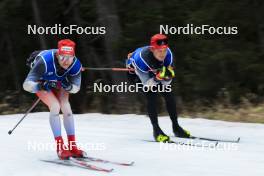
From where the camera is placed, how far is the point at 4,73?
61.9ft

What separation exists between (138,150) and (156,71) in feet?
3.92

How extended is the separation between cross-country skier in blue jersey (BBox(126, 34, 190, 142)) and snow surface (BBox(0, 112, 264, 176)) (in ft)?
1.35

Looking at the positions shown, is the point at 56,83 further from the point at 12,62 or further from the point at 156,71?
the point at 12,62

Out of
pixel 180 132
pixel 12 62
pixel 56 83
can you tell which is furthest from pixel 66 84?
pixel 12 62

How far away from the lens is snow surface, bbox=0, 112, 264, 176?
6000 millimetres

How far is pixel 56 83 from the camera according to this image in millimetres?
6426

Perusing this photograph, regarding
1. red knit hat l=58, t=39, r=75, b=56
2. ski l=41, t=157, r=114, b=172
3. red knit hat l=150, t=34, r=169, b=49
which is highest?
red knit hat l=150, t=34, r=169, b=49

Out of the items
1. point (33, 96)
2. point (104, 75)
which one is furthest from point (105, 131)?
point (33, 96)

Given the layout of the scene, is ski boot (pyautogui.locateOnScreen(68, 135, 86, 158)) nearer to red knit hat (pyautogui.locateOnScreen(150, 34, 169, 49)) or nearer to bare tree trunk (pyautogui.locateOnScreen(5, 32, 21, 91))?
red knit hat (pyautogui.locateOnScreen(150, 34, 169, 49))

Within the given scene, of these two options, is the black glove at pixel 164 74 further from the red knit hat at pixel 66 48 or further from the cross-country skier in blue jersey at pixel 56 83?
the red knit hat at pixel 66 48

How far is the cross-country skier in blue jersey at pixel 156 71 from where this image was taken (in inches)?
297

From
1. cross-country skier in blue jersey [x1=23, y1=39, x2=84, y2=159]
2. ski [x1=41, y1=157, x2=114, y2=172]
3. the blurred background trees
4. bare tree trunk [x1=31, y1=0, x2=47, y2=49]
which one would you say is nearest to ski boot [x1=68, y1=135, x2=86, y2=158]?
cross-country skier in blue jersey [x1=23, y1=39, x2=84, y2=159]

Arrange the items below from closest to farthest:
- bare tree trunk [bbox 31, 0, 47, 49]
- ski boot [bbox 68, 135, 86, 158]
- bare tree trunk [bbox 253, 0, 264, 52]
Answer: ski boot [bbox 68, 135, 86, 158]
bare tree trunk [bbox 253, 0, 264, 52]
bare tree trunk [bbox 31, 0, 47, 49]

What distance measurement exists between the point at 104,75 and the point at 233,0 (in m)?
4.62
